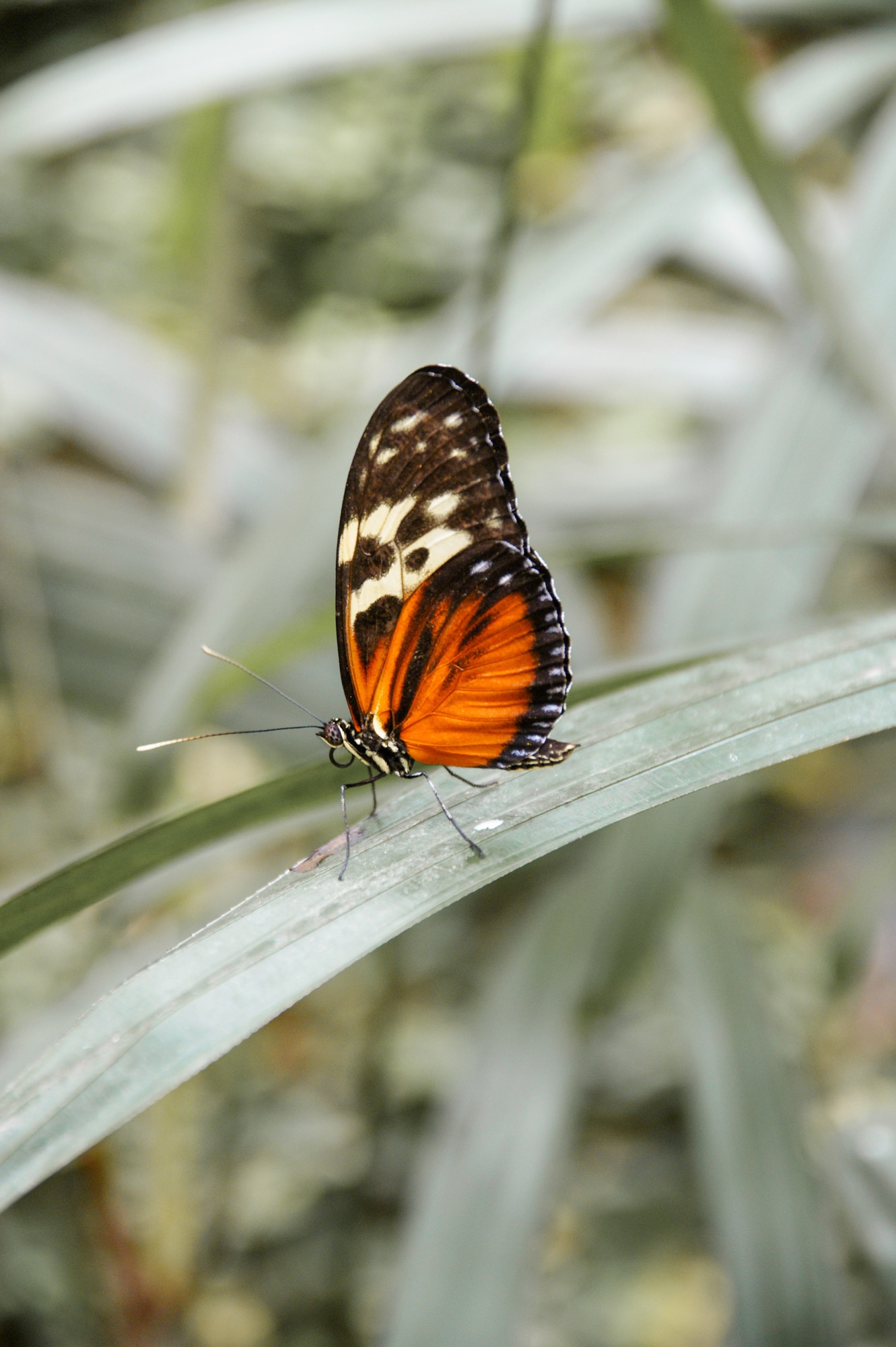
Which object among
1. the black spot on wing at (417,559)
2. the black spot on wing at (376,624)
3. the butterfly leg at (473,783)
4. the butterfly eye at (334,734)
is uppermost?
the black spot on wing at (417,559)

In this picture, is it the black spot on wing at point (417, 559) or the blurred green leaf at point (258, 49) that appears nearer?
the black spot on wing at point (417, 559)

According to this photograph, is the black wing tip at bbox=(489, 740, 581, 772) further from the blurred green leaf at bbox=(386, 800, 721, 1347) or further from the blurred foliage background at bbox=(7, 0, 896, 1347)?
the blurred green leaf at bbox=(386, 800, 721, 1347)

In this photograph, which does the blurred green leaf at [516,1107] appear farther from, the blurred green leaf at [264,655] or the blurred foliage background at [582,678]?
the blurred green leaf at [264,655]

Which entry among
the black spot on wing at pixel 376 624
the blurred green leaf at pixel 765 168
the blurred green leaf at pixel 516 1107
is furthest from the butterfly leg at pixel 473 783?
the blurred green leaf at pixel 765 168

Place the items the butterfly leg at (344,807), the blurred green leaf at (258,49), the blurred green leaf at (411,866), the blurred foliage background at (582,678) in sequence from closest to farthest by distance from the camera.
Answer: the blurred green leaf at (411,866), the butterfly leg at (344,807), the blurred foliage background at (582,678), the blurred green leaf at (258,49)

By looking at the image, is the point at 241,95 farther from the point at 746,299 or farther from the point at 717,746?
the point at 746,299

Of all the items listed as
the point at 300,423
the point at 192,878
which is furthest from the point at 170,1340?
the point at 300,423
